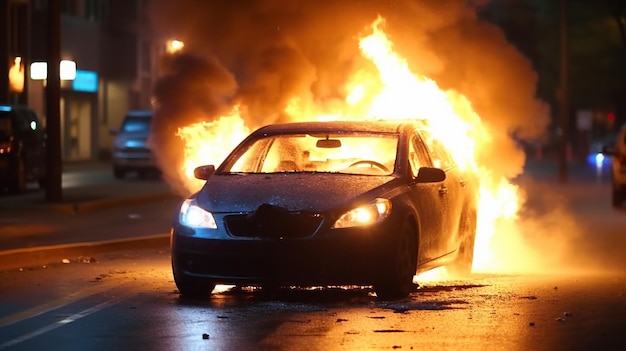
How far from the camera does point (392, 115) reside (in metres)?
17.3

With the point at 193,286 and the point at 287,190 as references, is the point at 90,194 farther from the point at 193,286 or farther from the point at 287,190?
the point at 287,190

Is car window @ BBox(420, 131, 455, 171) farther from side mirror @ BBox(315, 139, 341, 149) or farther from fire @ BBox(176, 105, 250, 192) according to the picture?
fire @ BBox(176, 105, 250, 192)

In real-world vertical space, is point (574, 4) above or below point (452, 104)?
above

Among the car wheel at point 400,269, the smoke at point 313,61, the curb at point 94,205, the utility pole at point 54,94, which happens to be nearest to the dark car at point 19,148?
the curb at point 94,205

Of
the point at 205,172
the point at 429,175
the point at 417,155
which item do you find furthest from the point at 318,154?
the point at 429,175

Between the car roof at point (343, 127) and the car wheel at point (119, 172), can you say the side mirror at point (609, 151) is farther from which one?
the car roof at point (343, 127)

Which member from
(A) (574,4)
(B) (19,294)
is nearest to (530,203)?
(B) (19,294)

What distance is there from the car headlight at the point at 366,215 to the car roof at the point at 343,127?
1416mm

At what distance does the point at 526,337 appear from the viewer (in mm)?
9031

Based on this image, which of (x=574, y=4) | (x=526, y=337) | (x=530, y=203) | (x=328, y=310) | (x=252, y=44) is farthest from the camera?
(x=574, y=4)

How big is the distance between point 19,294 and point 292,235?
2.54 metres

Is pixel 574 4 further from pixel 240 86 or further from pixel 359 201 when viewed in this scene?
pixel 359 201

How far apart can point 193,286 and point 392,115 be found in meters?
6.78

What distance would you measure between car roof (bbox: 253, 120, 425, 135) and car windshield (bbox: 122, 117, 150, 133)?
25706mm
